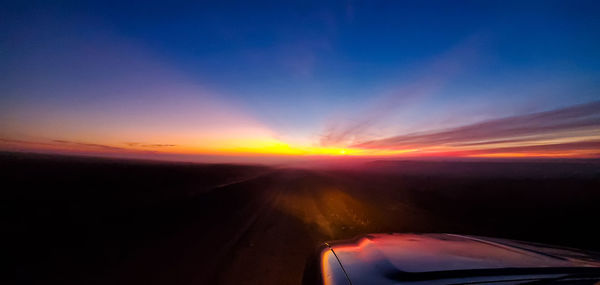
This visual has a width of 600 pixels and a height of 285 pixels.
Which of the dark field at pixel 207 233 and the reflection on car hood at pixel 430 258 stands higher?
the reflection on car hood at pixel 430 258

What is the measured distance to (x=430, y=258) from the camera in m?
1.88

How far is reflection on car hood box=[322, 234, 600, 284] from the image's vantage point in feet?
5.46

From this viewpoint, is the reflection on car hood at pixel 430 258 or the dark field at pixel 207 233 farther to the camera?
the dark field at pixel 207 233

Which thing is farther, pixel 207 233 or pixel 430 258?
pixel 207 233

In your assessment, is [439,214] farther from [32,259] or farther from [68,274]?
[32,259]

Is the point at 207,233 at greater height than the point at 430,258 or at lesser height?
lesser

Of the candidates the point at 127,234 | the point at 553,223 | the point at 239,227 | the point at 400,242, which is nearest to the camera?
the point at 400,242

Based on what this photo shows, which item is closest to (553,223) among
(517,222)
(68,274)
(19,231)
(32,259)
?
(517,222)

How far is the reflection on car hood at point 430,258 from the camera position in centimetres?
166

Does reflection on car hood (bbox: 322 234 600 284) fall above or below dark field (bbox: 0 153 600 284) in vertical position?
above

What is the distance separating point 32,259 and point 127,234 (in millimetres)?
1593

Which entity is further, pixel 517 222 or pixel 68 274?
pixel 517 222

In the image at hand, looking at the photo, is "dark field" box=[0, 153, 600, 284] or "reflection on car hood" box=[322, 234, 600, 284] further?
"dark field" box=[0, 153, 600, 284]

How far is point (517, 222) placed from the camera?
312 inches
